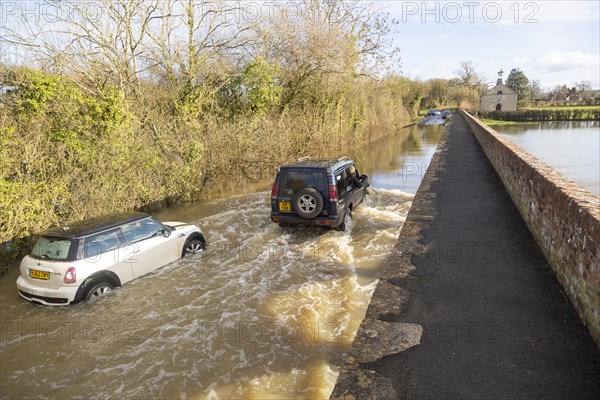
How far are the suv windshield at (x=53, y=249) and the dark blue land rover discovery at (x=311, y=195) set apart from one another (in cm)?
471

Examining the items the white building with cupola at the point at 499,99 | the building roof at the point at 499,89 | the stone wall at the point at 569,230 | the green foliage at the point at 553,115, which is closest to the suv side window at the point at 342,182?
the stone wall at the point at 569,230

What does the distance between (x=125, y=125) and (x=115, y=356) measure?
734cm

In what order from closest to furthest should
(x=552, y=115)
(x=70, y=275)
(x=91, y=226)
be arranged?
1. (x=70, y=275)
2. (x=91, y=226)
3. (x=552, y=115)

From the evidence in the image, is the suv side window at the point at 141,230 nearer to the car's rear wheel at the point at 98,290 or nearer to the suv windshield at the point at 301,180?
the car's rear wheel at the point at 98,290

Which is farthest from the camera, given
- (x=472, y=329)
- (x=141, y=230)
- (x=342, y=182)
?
(x=342, y=182)

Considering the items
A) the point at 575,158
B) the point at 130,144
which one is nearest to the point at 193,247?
the point at 130,144

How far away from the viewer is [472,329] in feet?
14.4

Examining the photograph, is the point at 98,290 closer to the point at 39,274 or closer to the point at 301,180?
the point at 39,274

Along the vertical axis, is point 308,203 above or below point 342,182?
below

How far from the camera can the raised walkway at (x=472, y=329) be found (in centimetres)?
352

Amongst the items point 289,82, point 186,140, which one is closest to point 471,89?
point 289,82

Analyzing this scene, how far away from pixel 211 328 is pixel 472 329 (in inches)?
145

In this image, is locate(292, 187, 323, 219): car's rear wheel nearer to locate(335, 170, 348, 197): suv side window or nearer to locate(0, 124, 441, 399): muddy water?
locate(335, 170, 348, 197): suv side window

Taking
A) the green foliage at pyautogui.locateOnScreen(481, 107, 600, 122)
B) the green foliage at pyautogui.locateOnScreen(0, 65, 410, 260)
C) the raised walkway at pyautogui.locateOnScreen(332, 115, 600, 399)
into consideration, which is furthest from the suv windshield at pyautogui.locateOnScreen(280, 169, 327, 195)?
the green foliage at pyautogui.locateOnScreen(481, 107, 600, 122)
